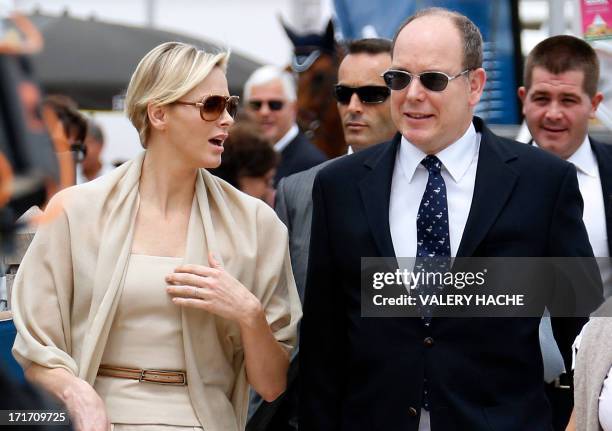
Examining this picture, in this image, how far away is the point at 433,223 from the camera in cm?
420

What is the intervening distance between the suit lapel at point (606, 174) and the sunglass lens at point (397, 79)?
1.42 metres

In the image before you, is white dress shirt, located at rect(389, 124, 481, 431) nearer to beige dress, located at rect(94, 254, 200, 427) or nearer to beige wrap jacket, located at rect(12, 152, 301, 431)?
beige wrap jacket, located at rect(12, 152, 301, 431)

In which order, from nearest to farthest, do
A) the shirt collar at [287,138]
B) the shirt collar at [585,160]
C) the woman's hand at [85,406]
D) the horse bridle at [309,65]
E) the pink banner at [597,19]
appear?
1. the woman's hand at [85,406]
2. the shirt collar at [585,160]
3. the pink banner at [597,19]
4. the shirt collar at [287,138]
5. the horse bridle at [309,65]

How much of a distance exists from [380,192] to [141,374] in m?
1.07

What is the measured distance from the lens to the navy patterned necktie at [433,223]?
419 centimetres

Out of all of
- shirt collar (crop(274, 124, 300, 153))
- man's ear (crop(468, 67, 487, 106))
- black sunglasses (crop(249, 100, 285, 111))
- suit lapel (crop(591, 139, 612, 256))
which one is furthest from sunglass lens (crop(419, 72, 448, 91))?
black sunglasses (crop(249, 100, 285, 111))

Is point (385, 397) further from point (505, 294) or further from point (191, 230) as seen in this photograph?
point (191, 230)

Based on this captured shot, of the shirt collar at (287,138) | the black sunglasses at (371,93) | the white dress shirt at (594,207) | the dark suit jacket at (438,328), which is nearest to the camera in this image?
the dark suit jacket at (438,328)

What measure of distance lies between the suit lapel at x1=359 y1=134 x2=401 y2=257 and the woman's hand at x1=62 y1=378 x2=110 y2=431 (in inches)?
43.6

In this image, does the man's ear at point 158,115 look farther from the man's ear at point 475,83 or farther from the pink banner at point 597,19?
the pink banner at point 597,19

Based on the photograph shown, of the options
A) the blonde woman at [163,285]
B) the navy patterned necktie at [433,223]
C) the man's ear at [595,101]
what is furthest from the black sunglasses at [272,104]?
the navy patterned necktie at [433,223]

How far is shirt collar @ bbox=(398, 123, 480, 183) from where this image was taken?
4.31 meters

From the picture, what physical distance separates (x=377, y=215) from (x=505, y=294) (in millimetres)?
A: 531

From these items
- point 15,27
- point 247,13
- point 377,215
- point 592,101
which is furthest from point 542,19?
point 247,13
